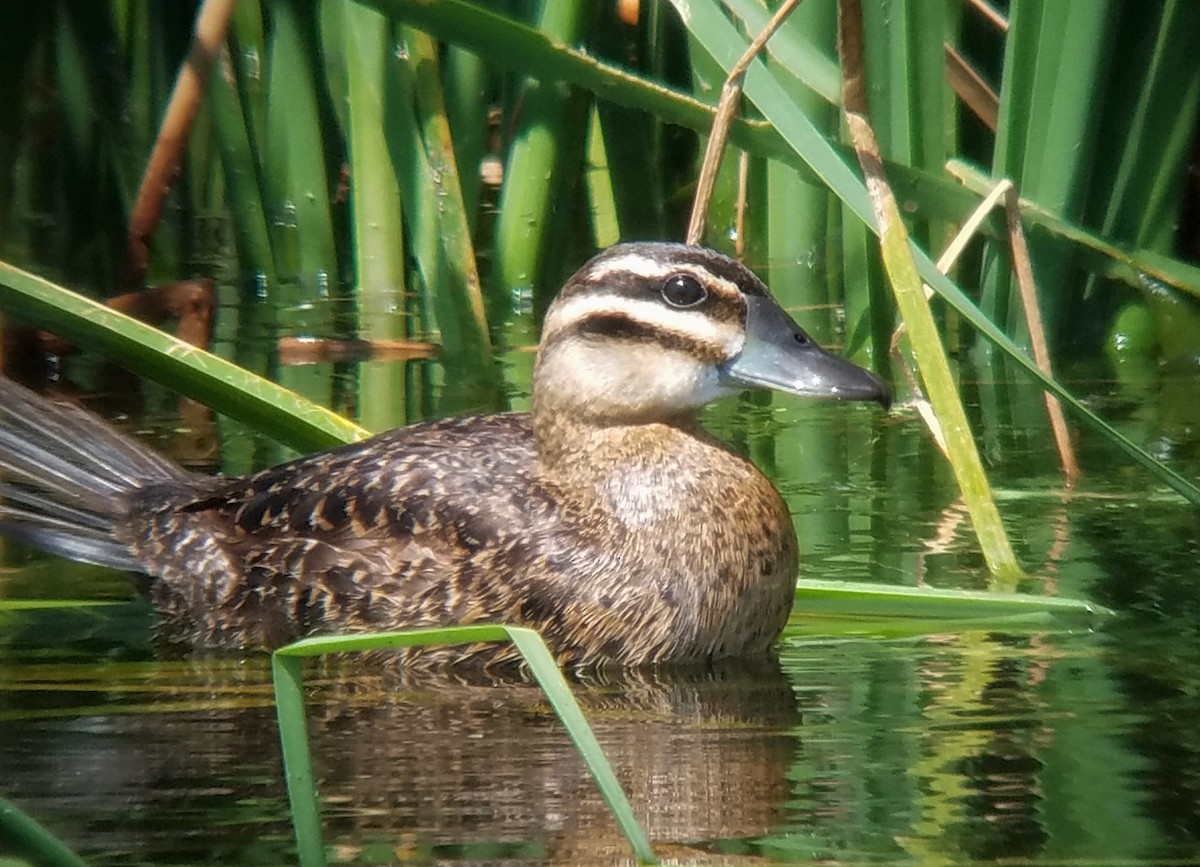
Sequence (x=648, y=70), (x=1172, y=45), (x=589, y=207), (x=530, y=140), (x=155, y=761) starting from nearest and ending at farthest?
1. (x=155, y=761)
2. (x=1172, y=45)
3. (x=530, y=140)
4. (x=648, y=70)
5. (x=589, y=207)

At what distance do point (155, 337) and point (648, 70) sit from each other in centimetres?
342

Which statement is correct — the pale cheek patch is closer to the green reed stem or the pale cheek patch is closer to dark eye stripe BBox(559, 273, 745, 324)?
dark eye stripe BBox(559, 273, 745, 324)

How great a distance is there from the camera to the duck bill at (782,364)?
192 inches

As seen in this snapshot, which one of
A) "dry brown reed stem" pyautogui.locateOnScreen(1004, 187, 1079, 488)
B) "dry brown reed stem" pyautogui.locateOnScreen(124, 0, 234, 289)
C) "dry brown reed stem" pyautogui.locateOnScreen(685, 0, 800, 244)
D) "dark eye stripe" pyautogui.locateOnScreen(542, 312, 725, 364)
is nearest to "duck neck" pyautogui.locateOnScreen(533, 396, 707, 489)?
"dark eye stripe" pyautogui.locateOnScreen(542, 312, 725, 364)

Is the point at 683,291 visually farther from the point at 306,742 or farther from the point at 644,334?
→ the point at 306,742

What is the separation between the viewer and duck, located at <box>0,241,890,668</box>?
480cm

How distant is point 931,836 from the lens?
3279 mm

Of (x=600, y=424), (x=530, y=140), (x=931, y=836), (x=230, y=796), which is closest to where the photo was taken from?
(x=931, y=836)

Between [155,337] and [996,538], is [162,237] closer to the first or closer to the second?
[155,337]

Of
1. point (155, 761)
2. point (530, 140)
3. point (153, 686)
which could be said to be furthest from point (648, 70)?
point (155, 761)

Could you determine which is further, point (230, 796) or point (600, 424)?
point (600, 424)

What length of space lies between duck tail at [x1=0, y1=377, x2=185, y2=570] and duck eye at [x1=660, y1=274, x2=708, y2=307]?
1514mm

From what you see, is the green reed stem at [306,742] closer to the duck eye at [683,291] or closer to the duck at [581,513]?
the duck at [581,513]

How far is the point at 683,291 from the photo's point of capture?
4863 mm
